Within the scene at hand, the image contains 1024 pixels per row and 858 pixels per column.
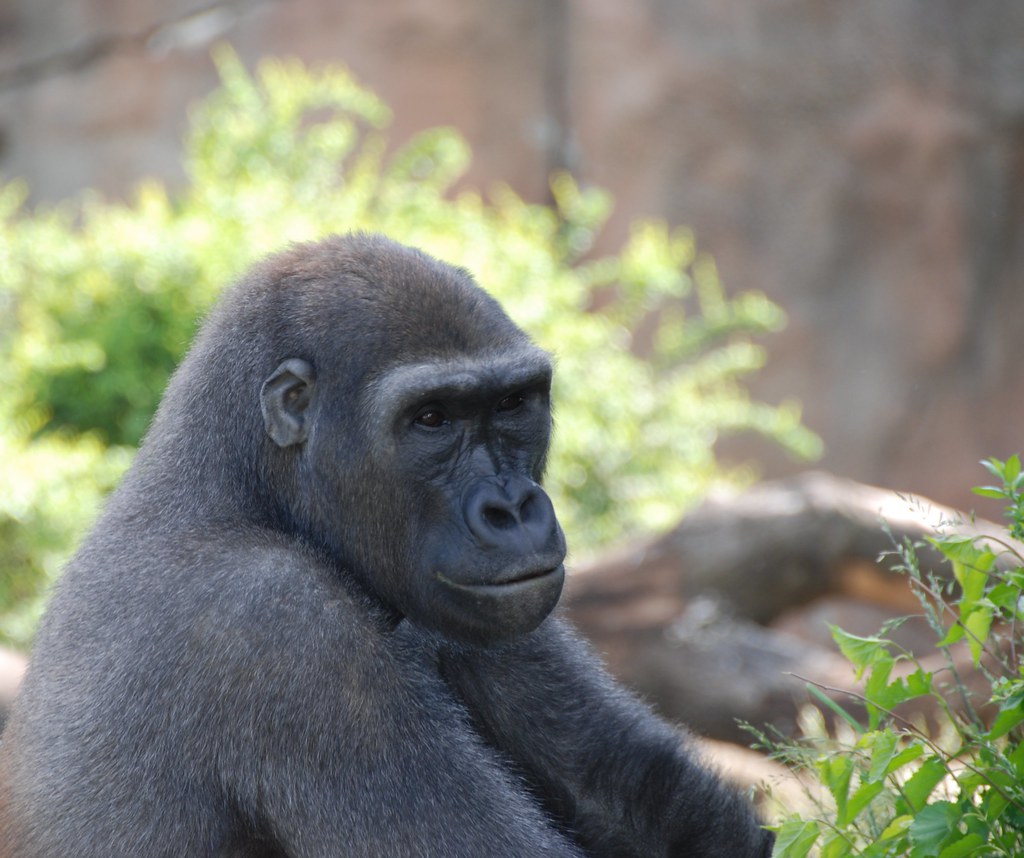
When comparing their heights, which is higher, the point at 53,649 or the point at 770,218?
the point at 770,218

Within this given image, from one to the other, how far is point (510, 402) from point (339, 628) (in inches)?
29.4

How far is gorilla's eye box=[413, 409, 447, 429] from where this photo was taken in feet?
10.5

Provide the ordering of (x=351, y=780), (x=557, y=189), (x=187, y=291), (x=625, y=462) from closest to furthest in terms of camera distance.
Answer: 1. (x=351, y=780)
2. (x=187, y=291)
3. (x=625, y=462)
4. (x=557, y=189)

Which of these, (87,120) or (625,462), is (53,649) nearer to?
(625,462)

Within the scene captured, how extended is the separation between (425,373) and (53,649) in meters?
1.13

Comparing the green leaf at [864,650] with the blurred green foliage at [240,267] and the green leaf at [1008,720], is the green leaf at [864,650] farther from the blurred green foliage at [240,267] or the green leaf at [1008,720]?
the blurred green foliage at [240,267]

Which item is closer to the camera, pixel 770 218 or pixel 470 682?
pixel 470 682

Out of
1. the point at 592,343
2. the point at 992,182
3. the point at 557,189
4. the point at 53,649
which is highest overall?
the point at 992,182

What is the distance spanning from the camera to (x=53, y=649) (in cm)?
323

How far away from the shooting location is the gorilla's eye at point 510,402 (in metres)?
3.32

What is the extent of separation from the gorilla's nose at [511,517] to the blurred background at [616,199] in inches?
206

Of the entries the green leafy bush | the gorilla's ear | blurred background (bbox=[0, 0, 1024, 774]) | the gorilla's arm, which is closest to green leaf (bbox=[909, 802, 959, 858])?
the green leafy bush

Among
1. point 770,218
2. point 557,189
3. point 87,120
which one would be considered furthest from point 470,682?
point 87,120

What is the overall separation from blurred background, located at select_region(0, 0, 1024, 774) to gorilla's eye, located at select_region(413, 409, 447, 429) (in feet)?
17.0
